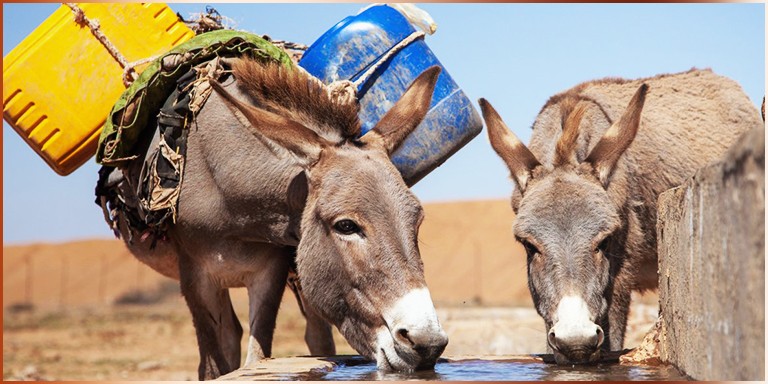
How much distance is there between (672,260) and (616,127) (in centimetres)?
135

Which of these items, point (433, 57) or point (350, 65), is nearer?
point (350, 65)

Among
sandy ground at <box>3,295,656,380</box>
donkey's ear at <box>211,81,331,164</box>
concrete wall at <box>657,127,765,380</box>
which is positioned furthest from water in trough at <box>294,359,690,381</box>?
sandy ground at <box>3,295,656,380</box>

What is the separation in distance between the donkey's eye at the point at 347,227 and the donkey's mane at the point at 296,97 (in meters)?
0.59

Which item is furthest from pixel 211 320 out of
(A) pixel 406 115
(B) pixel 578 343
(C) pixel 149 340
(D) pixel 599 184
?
(C) pixel 149 340

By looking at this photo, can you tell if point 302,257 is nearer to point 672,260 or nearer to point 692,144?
point 672,260

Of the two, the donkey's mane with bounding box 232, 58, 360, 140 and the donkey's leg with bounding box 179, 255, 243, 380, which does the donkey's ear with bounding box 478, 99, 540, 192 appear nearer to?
the donkey's mane with bounding box 232, 58, 360, 140

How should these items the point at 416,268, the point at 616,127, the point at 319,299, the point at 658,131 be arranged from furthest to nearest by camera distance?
the point at 658,131 < the point at 616,127 < the point at 319,299 < the point at 416,268

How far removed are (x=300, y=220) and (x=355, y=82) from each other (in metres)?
1.00

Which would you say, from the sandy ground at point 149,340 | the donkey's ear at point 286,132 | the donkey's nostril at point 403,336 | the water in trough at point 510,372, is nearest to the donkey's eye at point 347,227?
the donkey's ear at point 286,132

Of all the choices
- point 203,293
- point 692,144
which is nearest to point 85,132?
point 203,293

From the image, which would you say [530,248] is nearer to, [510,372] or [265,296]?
[510,372]

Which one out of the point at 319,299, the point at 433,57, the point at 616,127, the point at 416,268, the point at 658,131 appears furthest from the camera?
the point at 658,131

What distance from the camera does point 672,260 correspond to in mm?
4418

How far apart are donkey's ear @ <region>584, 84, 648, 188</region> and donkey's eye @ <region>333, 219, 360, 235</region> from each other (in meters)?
1.67
